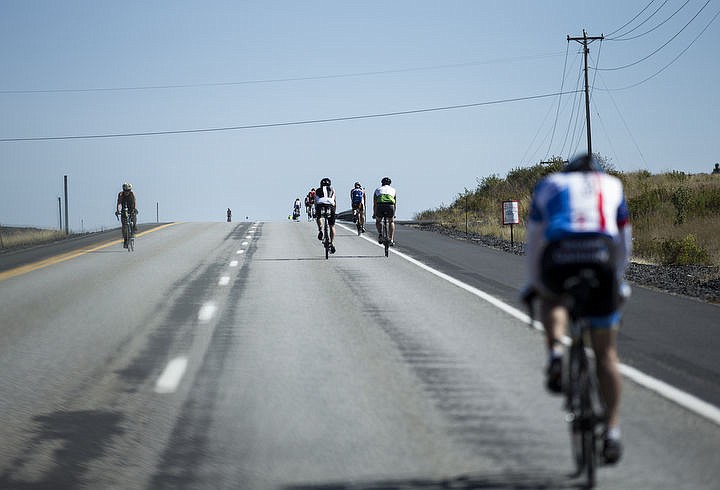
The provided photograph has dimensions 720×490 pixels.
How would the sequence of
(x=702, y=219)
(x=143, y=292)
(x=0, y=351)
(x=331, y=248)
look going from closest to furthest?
(x=0, y=351)
(x=143, y=292)
(x=331, y=248)
(x=702, y=219)

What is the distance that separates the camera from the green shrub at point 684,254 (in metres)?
22.1

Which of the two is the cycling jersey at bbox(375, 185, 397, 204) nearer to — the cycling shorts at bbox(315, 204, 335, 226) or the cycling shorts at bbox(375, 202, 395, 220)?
the cycling shorts at bbox(375, 202, 395, 220)

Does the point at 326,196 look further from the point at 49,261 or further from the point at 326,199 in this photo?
the point at 49,261

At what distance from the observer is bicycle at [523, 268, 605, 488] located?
4.89 m

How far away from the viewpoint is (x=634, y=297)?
575 inches

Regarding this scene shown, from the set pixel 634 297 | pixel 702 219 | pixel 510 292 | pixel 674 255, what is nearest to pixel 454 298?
pixel 510 292

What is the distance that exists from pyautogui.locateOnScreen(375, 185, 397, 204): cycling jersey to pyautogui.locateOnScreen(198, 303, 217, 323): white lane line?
11.1m

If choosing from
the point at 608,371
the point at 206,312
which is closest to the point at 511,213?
the point at 206,312

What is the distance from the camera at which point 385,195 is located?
24328 mm

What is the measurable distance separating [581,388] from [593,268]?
64 centimetres

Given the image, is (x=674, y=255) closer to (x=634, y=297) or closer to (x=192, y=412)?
(x=634, y=297)

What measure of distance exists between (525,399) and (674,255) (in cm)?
1668

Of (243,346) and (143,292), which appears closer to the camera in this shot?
(243,346)

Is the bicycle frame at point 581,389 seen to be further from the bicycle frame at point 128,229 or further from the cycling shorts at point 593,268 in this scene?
the bicycle frame at point 128,229
